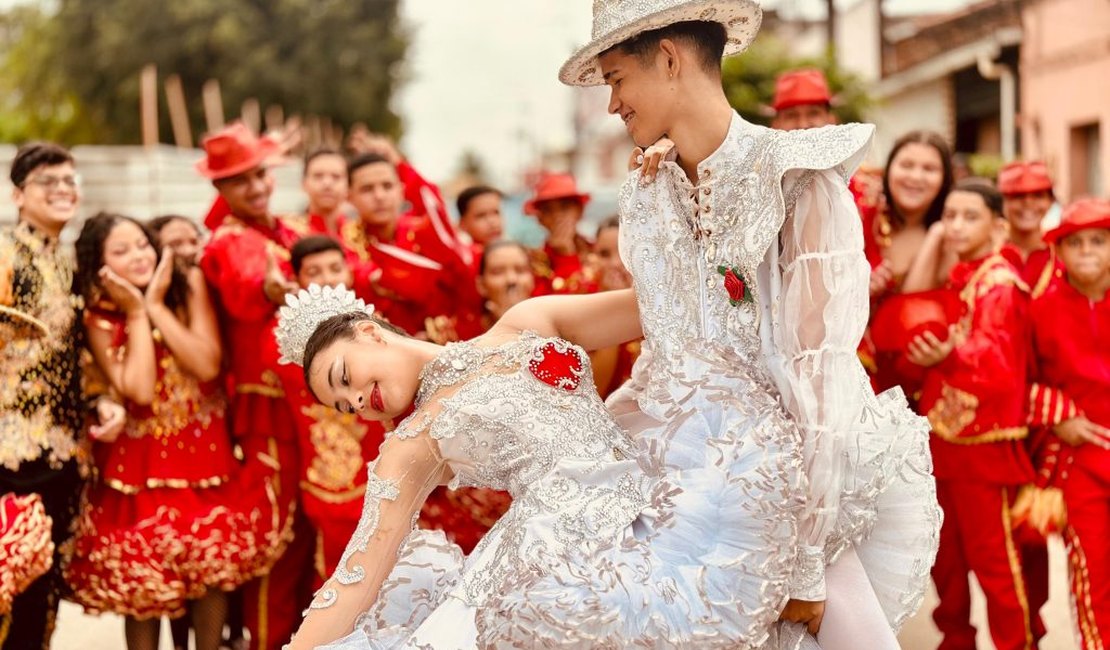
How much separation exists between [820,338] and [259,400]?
2.82 metres

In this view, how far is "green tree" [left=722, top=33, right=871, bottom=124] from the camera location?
50.1 feet

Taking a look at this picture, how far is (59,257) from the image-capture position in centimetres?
424

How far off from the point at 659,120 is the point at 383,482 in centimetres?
100

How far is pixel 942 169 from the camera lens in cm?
459

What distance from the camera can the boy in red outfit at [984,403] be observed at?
4348 mm

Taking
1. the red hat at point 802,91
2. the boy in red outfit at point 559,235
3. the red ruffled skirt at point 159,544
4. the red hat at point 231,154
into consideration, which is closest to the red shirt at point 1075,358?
the red hat at point 802,91

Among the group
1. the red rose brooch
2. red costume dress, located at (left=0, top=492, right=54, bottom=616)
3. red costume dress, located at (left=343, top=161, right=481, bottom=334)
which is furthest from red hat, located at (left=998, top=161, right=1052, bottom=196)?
red costume dress, located at (left=0, top=492, right=54, bottom=616)

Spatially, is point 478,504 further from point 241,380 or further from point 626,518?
point 626,518

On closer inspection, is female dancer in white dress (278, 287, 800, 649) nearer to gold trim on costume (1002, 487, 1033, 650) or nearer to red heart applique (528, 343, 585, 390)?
red heart applique (528, 343, 585, 390)

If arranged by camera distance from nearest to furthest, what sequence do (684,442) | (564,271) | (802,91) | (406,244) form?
(684,442) < (802,91) < (406,244) < (564,271)

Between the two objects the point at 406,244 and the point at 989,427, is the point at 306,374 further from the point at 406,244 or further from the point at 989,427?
the point at 989,427

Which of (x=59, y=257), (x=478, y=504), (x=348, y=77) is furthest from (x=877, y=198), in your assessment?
(x=348, y=77)

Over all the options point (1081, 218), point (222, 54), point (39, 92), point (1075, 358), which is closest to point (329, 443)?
point (1075, 358)

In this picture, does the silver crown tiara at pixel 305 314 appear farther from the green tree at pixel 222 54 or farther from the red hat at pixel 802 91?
the green tree at pixel 222 54
